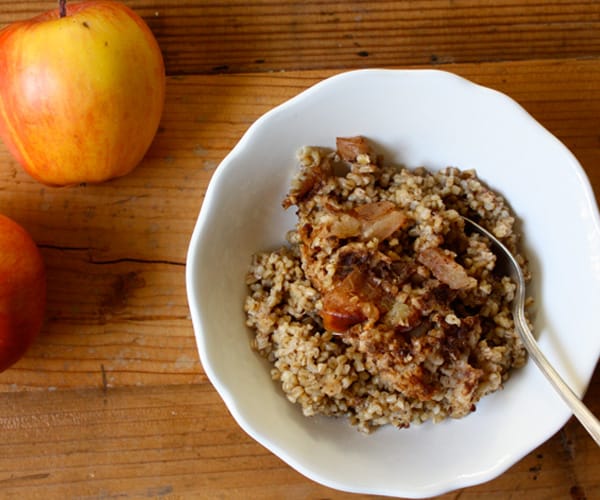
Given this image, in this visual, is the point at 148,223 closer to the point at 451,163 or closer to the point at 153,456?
the point at 153,456

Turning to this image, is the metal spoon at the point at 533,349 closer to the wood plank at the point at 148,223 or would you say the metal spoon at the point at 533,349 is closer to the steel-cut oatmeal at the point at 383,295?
the steel-cut oatmeal at the point at 383,295

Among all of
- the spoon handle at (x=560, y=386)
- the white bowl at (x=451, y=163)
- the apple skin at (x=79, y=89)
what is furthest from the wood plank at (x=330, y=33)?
the spoon handle at (x=560, y=386)

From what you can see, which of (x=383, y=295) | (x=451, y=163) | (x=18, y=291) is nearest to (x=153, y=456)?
(x=18, y=291)

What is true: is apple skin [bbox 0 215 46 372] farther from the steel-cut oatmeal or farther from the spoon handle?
the spoon handle

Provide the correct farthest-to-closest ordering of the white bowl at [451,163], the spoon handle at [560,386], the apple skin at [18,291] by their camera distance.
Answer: the apple skin at [18,291] → the white bowl at [451,163] → the spoon handle at [560,386]

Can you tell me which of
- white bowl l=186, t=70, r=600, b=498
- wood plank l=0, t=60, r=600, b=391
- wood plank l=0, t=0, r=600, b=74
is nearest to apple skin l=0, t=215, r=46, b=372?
wood plank l=0, t=60, r=600, b=391

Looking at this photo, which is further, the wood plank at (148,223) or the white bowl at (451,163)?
the wood plank at (148,223)
